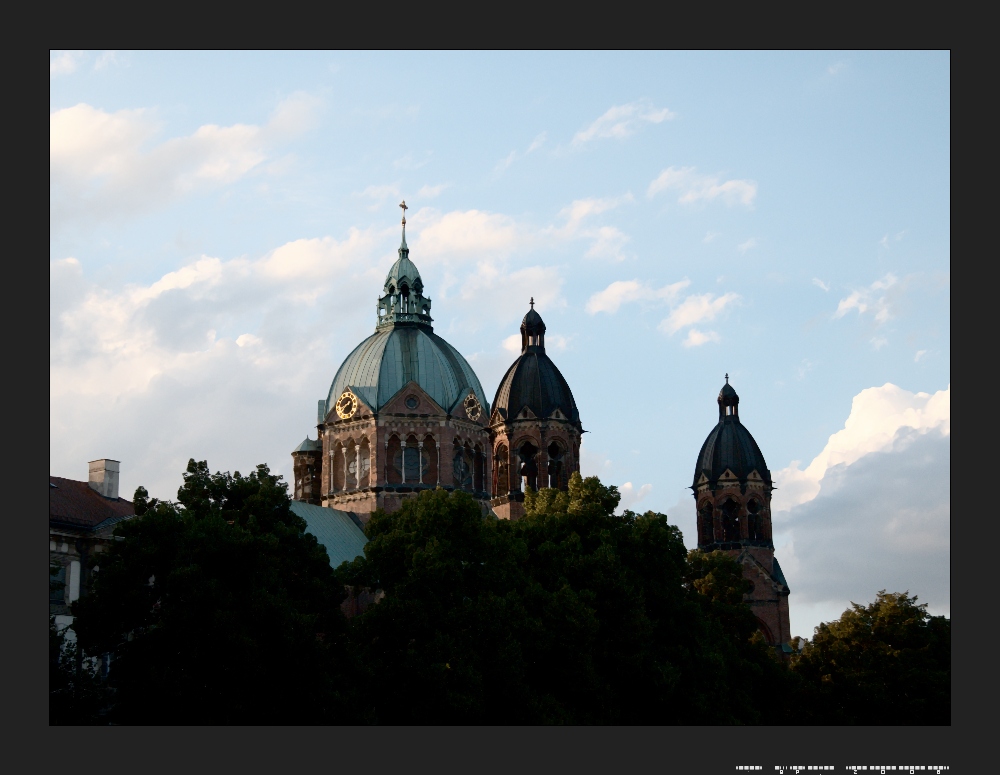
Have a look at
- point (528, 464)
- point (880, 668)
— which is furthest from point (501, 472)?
point (880, 668)

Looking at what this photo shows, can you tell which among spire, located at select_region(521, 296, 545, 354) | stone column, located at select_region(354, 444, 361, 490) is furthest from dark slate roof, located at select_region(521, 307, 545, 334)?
stone column, located at select_region(354, 444, 361, 490)

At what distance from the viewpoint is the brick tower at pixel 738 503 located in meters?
91.6

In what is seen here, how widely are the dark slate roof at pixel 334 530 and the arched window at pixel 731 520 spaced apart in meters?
33.9

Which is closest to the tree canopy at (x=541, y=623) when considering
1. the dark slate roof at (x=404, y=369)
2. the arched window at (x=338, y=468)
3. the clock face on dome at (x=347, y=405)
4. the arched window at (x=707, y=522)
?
the dark slate roof at (x=404, y=369)

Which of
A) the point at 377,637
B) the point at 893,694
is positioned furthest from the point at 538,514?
the point at 893,694

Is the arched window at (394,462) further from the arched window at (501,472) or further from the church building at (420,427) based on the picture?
the arched window at (501,472)

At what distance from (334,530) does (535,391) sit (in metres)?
15.7

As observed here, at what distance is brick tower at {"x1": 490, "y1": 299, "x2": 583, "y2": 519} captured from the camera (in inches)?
3002

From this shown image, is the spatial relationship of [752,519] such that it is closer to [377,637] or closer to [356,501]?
[356,501]

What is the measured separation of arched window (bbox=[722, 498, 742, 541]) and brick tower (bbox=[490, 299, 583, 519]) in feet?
70.8

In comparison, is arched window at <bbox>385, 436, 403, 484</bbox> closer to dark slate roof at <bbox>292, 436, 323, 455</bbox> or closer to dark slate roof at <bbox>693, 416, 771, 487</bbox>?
dark slate roof at <bbox>292, 436, 323, 455</bbox>

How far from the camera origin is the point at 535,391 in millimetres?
77625

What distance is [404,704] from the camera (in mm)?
42781

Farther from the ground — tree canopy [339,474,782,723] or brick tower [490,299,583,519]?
brick tower [490,299,583,519]
